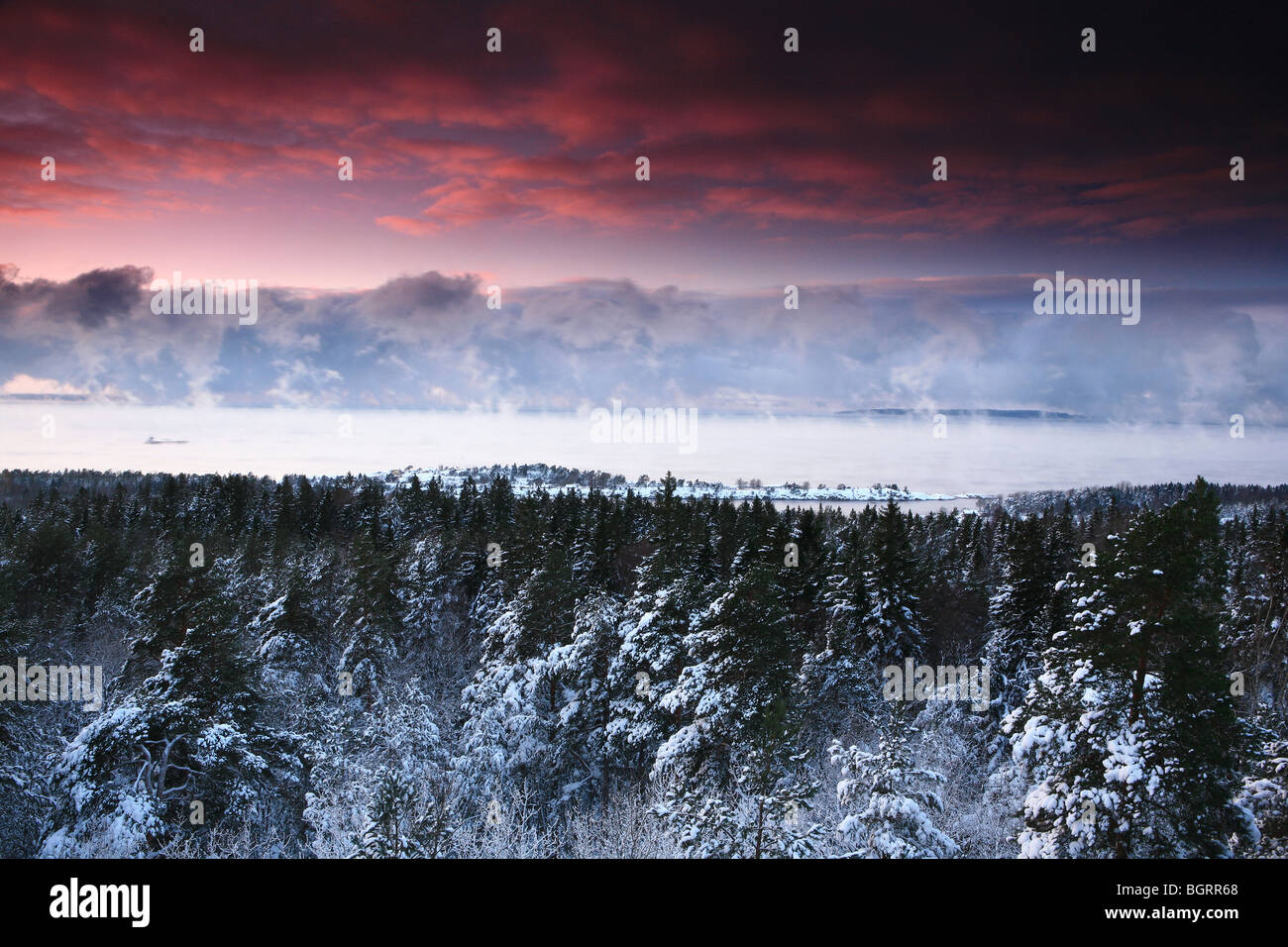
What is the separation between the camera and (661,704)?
22938mm

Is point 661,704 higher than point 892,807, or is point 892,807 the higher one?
point 892,807

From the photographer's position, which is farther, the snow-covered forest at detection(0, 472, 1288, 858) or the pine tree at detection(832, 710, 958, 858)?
the pine tree at detection(832, 710, 958, 858)

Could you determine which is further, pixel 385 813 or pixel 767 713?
pixel 767 713

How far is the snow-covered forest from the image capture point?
1409cm

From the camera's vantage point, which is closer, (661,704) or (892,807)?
(892,807)

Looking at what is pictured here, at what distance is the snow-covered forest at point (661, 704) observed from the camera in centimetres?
1409

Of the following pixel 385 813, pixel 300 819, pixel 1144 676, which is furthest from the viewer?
pixel 300 819

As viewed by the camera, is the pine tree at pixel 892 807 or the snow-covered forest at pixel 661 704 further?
the pine tree at pixel 892 807
